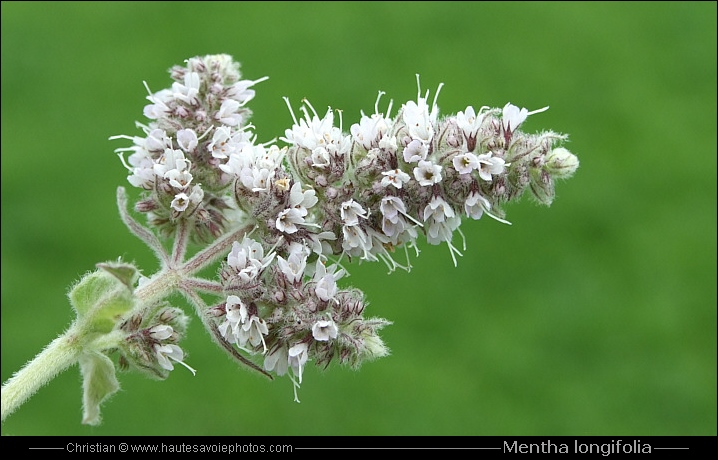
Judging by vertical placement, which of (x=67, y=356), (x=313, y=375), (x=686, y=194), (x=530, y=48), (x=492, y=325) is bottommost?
(x=67, y=356)

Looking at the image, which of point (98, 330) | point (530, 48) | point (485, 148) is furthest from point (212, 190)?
point (530, 48)

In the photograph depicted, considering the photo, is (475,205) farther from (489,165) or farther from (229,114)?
(229,114)

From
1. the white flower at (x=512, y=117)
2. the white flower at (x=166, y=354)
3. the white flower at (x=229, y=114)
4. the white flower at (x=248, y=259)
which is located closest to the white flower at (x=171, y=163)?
the white flower at (x=229, y=114)

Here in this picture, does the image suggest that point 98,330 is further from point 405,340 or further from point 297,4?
point 297,4

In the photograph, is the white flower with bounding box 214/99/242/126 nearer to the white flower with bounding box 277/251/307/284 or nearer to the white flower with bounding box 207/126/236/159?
the white flower with bounding box 207/126/236/159

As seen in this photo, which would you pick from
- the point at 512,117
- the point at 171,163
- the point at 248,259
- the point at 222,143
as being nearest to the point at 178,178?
the point at 171,163

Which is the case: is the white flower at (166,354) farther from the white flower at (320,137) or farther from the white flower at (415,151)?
the white flower at (415,151)
